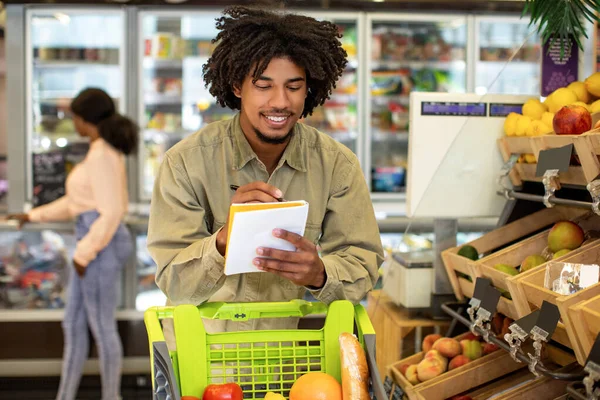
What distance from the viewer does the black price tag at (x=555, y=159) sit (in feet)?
5.82

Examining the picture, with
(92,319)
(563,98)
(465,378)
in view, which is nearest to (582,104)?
(563,98)

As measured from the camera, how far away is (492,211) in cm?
239

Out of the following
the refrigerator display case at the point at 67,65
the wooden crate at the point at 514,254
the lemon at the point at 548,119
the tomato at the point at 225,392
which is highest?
the refrigerator display case at the point at 67,65

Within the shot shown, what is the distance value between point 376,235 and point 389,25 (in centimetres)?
384

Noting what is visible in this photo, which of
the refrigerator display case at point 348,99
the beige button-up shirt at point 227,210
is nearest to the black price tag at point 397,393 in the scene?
the beige button-up shirt at point 227,210

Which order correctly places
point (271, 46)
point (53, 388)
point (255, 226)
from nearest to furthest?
point (255, 226)
point (271, 46)
point (53, 388)

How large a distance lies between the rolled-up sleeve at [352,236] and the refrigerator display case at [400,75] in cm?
333

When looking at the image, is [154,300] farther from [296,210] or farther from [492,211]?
[296,210]

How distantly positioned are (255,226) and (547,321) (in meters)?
0.69

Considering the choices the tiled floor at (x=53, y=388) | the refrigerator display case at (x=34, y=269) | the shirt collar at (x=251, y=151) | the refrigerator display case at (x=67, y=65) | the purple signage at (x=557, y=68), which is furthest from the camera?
the refrigerator display case at (x=67, y=65)

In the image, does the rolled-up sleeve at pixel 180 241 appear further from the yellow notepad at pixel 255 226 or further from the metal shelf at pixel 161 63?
the metal shelf at pixel 161 63

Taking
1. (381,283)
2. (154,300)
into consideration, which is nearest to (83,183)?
(154,300)

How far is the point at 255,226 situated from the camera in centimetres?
136

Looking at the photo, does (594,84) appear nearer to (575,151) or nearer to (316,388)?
(575,151)
